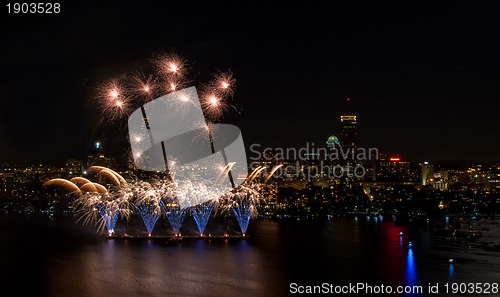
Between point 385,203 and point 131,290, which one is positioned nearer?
point 131,290

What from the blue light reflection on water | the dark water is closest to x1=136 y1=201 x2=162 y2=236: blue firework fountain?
the dark water

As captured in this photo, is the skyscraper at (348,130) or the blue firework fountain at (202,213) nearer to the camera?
the blue firework fountain at (202,213)

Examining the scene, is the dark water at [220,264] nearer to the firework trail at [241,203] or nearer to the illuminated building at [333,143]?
the firework trail at [241,203]

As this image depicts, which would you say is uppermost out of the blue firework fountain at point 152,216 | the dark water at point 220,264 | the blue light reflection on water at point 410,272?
the blue firework fountain at point 152,216

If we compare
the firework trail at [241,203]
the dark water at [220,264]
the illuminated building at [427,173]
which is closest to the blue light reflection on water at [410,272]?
the dark water at [220,264]

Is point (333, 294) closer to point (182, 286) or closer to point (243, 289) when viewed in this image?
point (243, 289)

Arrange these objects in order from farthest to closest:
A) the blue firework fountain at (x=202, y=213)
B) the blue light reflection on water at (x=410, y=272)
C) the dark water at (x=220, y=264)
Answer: the blue firework fountain at (x=202, y=213)
the blue light reflection on water at (x=410, y=272)
the dark water at (x=220, y=264)

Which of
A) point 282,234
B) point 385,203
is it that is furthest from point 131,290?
point 385,203

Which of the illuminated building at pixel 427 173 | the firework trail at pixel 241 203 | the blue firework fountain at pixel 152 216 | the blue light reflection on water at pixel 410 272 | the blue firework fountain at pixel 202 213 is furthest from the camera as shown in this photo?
the illuminated building at pixel 427 173

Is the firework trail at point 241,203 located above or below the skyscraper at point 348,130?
below
